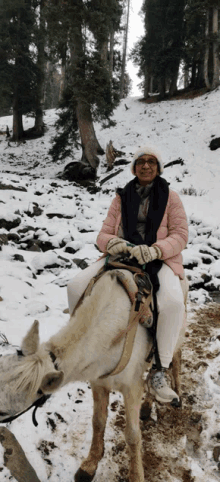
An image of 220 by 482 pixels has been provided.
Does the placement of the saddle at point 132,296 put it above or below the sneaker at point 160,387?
above

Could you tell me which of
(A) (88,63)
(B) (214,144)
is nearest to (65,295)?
(B) (214,144)

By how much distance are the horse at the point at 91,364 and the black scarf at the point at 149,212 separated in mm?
591

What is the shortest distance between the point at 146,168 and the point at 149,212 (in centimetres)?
52

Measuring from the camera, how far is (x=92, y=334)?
1860 mm

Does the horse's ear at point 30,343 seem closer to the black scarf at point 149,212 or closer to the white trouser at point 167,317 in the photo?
the white trouser at point 167,317

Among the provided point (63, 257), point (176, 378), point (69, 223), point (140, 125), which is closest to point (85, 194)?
point (69, 223)

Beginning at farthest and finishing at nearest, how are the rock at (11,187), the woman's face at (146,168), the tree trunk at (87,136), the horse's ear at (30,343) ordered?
the tree trunk at (87,136), the rock at (11,187), the woman's face at (146,168), the horse's ear at (30,343)

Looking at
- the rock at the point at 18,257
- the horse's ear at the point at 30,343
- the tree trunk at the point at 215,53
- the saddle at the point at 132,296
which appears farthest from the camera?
the tree trunk at the point at 215,53

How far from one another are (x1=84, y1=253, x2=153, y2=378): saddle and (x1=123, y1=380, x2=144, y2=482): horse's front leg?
14.3 inches

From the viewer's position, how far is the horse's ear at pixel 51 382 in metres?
1.47

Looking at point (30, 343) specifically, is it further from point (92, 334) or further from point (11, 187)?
point (11, 187)

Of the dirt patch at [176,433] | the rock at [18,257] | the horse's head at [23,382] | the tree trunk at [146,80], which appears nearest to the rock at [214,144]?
the rock at [18,257]

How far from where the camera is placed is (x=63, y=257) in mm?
6250

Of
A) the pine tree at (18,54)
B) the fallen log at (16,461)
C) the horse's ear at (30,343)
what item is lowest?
the fallen log at (16,461)
